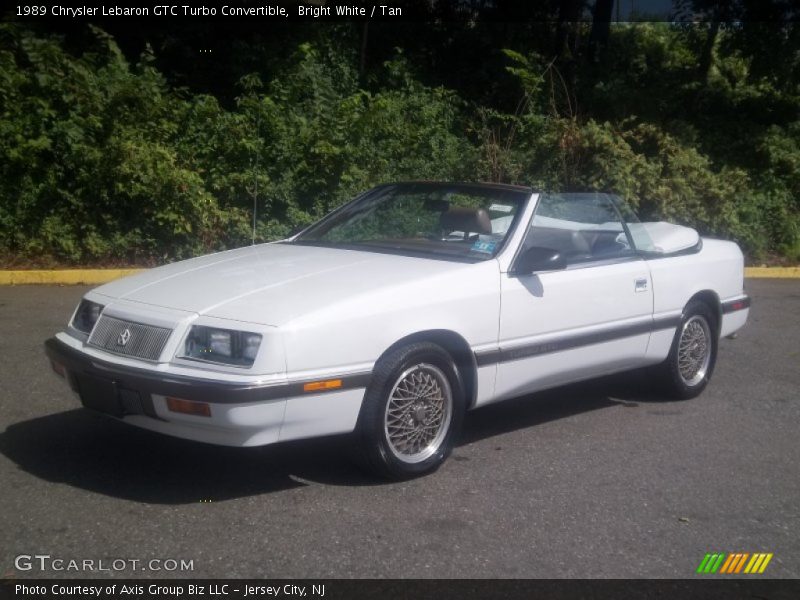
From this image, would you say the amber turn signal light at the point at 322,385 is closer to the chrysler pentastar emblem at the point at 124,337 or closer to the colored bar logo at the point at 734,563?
the chrysler pentastar emblem at the point at 124,337

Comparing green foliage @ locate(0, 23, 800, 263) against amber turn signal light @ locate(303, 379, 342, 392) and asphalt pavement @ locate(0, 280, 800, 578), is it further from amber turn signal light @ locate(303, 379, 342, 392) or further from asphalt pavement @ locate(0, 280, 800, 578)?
amber turn signal light @ locate(303, 379, 342, 392)

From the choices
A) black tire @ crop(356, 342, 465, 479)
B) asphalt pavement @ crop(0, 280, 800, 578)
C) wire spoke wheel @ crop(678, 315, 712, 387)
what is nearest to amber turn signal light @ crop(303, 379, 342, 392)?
black tire @ crop(356, 342, 465, 479)

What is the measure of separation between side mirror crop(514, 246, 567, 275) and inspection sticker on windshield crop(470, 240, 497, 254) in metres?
0.16

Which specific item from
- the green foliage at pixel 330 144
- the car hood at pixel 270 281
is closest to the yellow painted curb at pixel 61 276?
the green foliage at pixel 330 144

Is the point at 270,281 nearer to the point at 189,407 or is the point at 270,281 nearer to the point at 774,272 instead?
the point at 189,407

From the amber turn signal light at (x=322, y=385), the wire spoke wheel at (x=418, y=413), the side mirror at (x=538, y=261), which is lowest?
the wire spoke wheel at (x=418, y=413)

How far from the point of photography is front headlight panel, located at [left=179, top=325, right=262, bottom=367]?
164 inches

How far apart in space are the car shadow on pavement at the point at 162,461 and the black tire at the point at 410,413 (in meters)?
0.16

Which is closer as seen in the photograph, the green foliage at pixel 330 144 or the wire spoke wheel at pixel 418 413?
the wire spoke wheel at pixel 418 413

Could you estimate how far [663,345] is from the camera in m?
6.18

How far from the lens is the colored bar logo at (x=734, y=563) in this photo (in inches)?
151

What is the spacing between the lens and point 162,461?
4891 millimetres

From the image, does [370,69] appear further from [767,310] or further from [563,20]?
[767,310]
